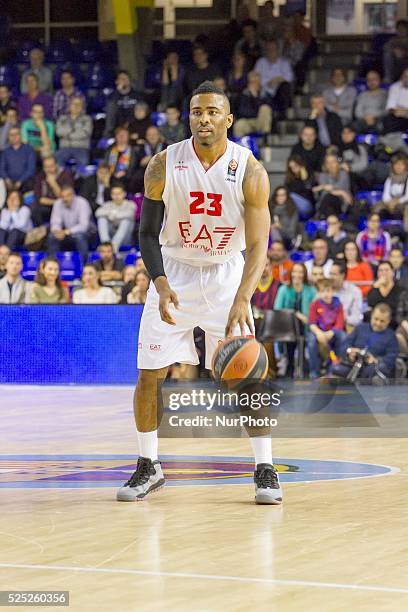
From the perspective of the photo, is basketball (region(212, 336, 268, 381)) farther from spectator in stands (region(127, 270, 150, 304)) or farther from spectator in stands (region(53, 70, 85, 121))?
spectator in stands (region(53, 70, 85, 121))

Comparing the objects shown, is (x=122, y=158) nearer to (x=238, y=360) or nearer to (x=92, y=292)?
(x=92, y=292)

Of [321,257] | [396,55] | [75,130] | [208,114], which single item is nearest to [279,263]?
[321,257]

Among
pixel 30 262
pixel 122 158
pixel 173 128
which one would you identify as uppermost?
pixel 173 128

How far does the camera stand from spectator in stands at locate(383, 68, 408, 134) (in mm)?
18562

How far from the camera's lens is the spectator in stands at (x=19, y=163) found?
765 inches

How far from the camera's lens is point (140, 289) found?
15070mm

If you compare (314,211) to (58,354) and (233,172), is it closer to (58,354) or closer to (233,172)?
(58,354)

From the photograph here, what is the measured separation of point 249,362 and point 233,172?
113 cm

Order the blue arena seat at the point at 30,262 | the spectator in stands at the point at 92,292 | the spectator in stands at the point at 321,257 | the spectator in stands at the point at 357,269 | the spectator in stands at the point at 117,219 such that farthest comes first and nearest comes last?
A: the spectator in stands at the point at 117,219
the blue arena seat at the point at 30,262
the spectator in stands at the point at 321,257
the spectator in stands at the point at 92,292
the spectator in stands at the point at 357,269

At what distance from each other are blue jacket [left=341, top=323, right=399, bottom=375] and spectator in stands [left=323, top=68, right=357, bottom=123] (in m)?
6.05

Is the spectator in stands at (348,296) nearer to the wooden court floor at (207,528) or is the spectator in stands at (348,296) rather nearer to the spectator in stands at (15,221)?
the wooden court floor at (207,528)

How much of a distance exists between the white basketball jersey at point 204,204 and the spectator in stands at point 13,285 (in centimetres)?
876

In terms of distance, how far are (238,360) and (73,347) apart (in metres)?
8.13

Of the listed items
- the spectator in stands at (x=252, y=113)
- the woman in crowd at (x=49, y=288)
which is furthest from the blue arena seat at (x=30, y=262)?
A: the spectator in stands at (x=252, y=113)
